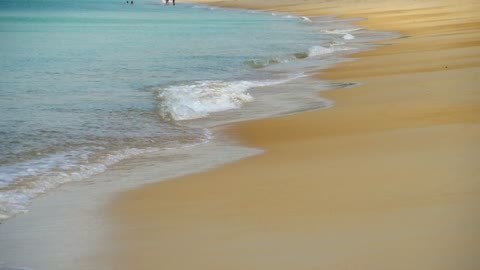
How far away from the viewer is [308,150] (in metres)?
8.63

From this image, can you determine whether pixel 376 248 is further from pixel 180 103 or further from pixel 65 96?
pixel 65 96

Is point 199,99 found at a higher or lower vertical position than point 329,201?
lower

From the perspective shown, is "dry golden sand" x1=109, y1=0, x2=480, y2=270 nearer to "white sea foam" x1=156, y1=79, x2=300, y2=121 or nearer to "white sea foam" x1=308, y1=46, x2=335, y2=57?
"white sea foam" x1=156, y1=79, x2=300, y2=121

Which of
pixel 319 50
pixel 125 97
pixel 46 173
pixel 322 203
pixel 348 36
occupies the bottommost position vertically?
pixel 348 36

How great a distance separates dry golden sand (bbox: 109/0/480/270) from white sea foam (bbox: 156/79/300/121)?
1717 mm

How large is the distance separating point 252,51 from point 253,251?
71.3 feet

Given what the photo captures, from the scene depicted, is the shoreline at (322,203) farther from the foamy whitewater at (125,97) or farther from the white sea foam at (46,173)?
the foamy whitewater at (125,97)

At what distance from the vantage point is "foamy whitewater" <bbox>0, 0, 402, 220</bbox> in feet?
29.7

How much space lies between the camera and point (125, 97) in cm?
1507

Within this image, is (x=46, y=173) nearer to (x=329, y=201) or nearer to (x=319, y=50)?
(x=329, y=201)

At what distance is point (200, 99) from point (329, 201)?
775 cm

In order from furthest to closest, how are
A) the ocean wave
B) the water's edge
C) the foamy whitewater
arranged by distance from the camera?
the ocean wave < the foamy whitewater < the water's edge

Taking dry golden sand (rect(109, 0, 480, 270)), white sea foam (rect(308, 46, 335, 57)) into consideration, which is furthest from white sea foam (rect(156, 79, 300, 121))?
white sea foam (rect(308, 46, 335, 57))

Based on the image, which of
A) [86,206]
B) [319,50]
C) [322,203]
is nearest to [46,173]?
[86,206]
